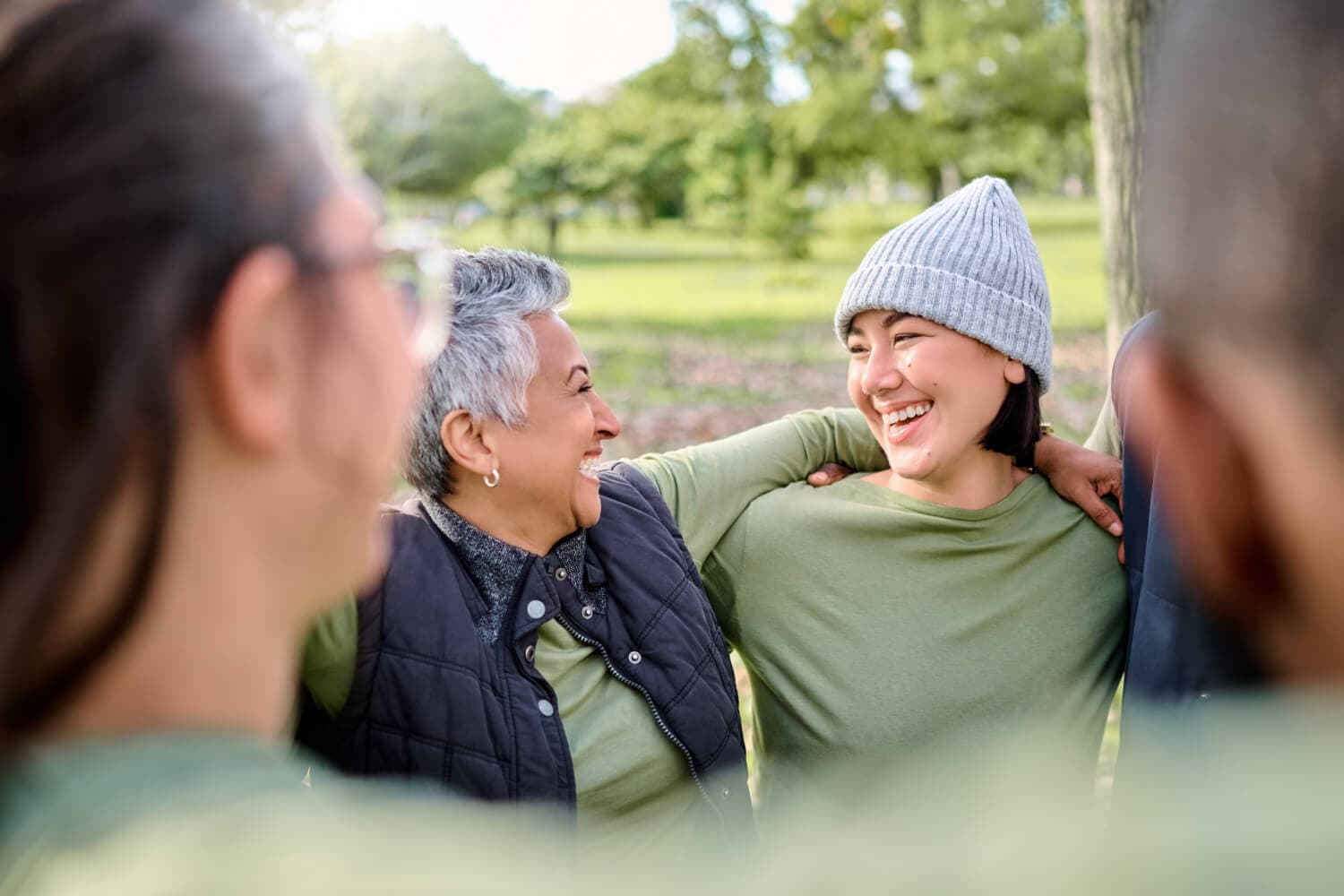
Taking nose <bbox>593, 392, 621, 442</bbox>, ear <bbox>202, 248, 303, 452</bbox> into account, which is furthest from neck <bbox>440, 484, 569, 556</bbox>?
ear <bbox>202, 248, 303, 452</bbox>

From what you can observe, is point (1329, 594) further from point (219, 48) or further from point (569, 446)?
point (569, 446)

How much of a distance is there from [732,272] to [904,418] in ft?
86.1

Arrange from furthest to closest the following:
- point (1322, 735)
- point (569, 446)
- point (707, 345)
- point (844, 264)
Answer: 1. point (844, 264)
2. point (707, 345)
3. point (569, 446)
4. point (1322, 735)

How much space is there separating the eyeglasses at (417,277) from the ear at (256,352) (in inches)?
5.7

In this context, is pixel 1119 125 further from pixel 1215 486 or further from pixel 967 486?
pixel 1215 486

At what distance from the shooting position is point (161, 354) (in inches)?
31.8

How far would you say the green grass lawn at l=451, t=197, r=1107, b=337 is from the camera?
18.3 m

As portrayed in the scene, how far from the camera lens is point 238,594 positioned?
0.89 m

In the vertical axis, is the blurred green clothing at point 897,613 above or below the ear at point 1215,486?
below

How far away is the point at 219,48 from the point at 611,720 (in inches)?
72.2

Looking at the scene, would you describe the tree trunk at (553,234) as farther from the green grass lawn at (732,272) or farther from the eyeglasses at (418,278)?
the eyeglasses at (418,278)

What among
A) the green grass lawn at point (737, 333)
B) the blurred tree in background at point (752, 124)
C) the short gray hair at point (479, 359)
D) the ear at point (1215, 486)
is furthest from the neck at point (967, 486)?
the blurred tree in background at point (752, 124)

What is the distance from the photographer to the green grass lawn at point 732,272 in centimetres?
1833

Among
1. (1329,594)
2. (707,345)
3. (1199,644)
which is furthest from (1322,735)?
(707,345)
